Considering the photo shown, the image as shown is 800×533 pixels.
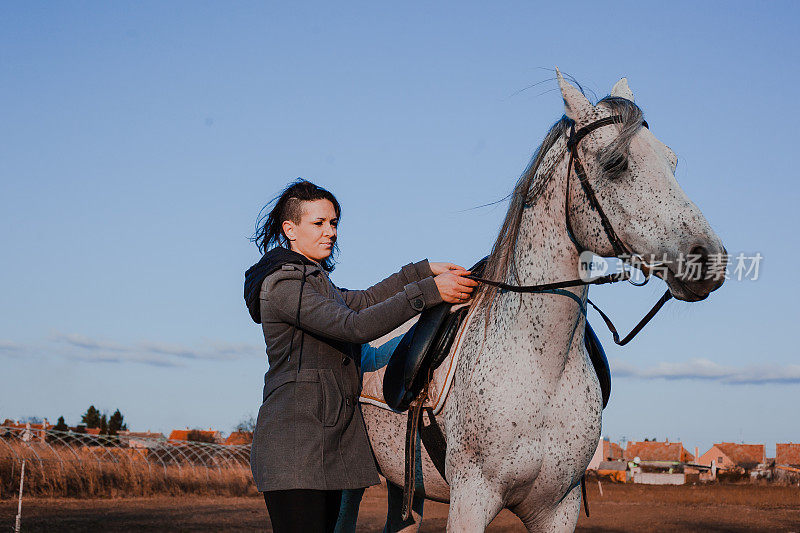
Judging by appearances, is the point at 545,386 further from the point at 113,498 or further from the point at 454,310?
the point at 113,498

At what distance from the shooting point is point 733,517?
23.2 metres

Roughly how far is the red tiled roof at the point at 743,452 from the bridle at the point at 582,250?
84015mm

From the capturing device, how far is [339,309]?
336 cm

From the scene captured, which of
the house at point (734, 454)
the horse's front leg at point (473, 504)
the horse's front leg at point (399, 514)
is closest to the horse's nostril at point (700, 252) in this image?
the horse's front leg at point (473, 504)

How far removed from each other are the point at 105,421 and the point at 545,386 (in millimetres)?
78704

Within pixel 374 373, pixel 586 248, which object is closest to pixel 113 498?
pixel 374 373

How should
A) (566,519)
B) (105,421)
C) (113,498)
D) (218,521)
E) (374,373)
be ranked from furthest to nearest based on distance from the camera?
(105,421) < (113,498) < (218,521) < (374,373) < (566,519)

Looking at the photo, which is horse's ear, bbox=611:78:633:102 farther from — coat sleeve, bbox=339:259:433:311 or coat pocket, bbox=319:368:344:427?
coat pocket, bbox=319:368:344:427

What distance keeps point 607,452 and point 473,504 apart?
8620cm

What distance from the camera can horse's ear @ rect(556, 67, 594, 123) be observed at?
11.3 ft

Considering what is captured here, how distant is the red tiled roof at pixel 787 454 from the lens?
240 ft

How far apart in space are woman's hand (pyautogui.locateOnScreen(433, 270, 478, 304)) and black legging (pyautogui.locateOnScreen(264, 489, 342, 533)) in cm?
104

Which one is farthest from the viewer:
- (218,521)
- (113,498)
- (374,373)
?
(113,498)

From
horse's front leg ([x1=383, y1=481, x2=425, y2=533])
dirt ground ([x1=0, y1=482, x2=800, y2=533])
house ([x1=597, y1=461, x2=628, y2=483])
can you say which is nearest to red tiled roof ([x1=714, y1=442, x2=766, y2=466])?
house ([x1=597, y1=461, x2=628, y2=483])
